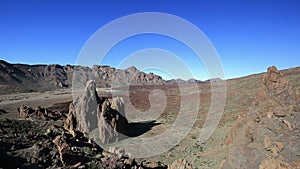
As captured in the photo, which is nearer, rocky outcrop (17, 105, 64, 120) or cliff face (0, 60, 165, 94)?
rocky outcrop (17, 105, 64, 120)

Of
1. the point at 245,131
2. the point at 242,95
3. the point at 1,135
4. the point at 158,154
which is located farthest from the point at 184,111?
the point at 245,131

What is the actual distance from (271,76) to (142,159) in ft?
28.7

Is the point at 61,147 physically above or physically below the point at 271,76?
below

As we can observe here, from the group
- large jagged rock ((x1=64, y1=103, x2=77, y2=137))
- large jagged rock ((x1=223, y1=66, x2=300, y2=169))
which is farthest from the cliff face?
large jagged rock ((x1=223, y1=66, x2=300, y2=169))

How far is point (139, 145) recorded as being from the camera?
838 inches

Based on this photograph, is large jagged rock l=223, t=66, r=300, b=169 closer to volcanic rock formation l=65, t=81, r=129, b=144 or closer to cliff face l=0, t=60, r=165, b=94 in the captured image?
volcanic rock formation l=65, t=81, r=129, b=144

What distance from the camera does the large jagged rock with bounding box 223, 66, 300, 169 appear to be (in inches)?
400

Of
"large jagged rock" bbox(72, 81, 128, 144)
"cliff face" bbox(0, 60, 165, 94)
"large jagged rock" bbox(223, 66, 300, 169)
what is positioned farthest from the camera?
"cliff face" bbox(0, 60, 165, 94)

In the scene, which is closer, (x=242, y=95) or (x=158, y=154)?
(x=158, y=154)

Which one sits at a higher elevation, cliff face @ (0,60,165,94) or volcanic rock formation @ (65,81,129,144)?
cliff face @ (0,60,165,94)

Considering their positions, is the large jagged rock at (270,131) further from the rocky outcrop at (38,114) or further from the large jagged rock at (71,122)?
the rocky outcrop at (38,114)

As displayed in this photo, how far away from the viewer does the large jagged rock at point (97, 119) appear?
21.5m

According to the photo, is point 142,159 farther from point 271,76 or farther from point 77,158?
point 271,76

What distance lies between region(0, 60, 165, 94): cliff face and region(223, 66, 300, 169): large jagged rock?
9980 centimetres
